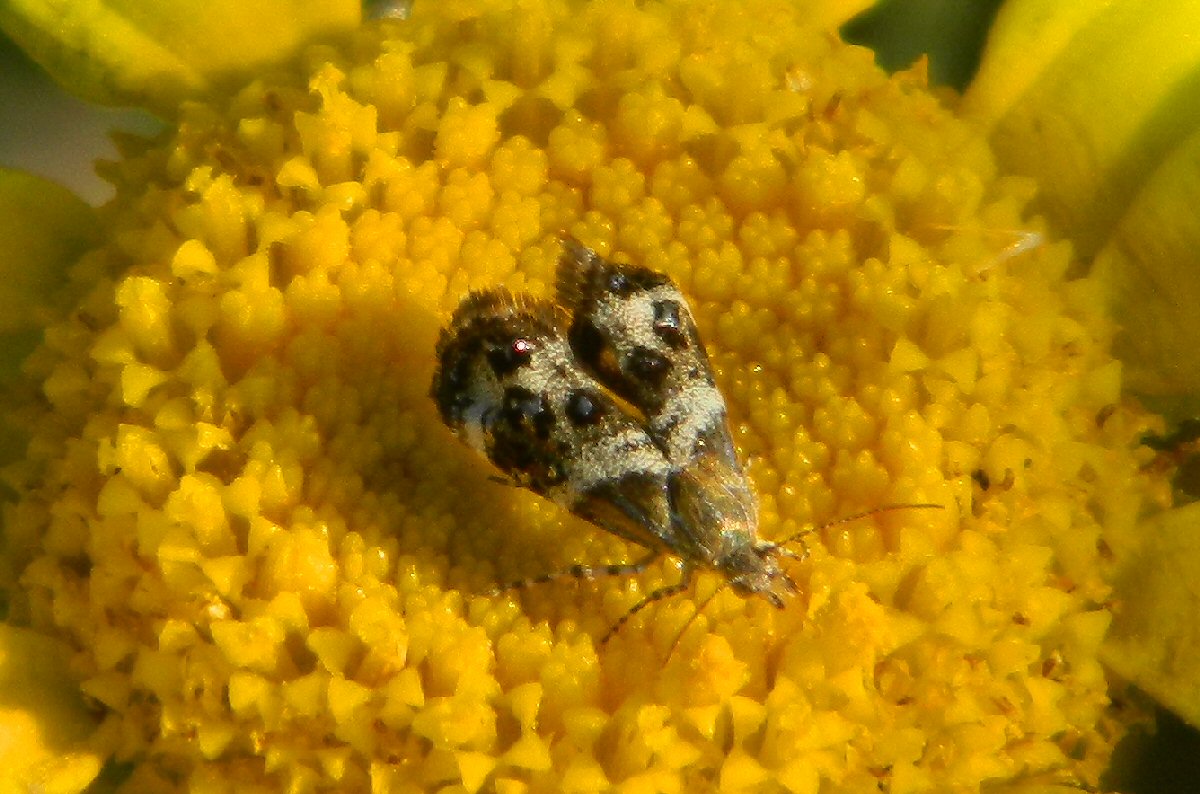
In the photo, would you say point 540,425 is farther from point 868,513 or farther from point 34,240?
point 34,240

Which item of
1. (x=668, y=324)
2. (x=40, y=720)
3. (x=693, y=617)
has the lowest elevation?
(x=40, y=720)

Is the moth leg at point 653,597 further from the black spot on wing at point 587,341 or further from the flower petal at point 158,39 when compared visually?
the flower petal at point 158,39

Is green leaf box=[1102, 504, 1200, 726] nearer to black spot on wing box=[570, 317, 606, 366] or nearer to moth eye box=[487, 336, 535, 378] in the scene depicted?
black spot on wing box=[570, 317, 606, 366]

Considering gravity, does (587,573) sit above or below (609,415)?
below

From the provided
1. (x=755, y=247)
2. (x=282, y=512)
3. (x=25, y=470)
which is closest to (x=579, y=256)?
(x=755, y=247)

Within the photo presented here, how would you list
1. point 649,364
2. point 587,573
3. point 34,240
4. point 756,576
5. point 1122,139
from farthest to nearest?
point 34,240, point 1122,139, point 649,364, point 587,573, point 756,576

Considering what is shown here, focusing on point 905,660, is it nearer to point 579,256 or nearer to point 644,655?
point 644,655

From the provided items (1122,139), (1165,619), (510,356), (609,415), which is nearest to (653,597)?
(609,415)
